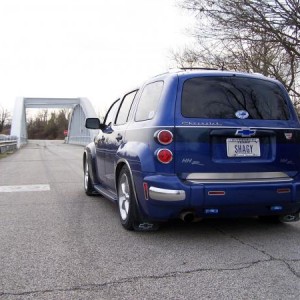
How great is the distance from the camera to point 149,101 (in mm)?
5191

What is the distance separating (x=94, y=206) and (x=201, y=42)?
1181 centimetres

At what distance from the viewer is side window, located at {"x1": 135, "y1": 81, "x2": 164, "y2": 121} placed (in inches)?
195

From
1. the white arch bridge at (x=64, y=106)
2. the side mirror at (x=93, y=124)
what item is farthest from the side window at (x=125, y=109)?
the white arch bridge at (x=64, y=106)

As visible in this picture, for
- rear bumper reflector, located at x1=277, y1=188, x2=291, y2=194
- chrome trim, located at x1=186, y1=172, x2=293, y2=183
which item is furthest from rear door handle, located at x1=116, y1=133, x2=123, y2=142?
rear bumper reflector, located at x1=277, y1=188, x2=291, y2=194

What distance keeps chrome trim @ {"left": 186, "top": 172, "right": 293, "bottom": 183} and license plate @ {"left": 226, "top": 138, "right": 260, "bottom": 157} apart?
0.70 ft

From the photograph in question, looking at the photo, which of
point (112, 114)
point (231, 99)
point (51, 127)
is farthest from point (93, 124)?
point (51, 127)

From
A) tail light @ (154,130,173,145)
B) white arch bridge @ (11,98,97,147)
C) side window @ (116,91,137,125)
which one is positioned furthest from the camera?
white arch bridge @ (11,98,97,147)

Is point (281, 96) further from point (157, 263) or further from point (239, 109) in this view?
point (157, 263)

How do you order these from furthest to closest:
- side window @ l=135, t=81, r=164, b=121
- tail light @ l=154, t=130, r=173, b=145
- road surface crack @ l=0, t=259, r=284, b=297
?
side window @ l=135, t=81, r=164, b=121 < tail light @ l=154, t=130, r=173, b=145 < road surface crack @ l=0, t=259, r=284, b=297

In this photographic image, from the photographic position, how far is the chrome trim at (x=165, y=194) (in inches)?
175

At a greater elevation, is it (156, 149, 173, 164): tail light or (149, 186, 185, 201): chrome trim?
(156, 149, 173, 164): tail light

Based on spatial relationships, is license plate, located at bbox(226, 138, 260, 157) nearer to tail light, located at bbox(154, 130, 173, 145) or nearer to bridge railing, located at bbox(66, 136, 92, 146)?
tail light, located at bbox(154, 130, 173, 145)

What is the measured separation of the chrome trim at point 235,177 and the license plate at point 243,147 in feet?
0.70

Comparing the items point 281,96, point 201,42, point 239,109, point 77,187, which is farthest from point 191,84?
point 201,42
